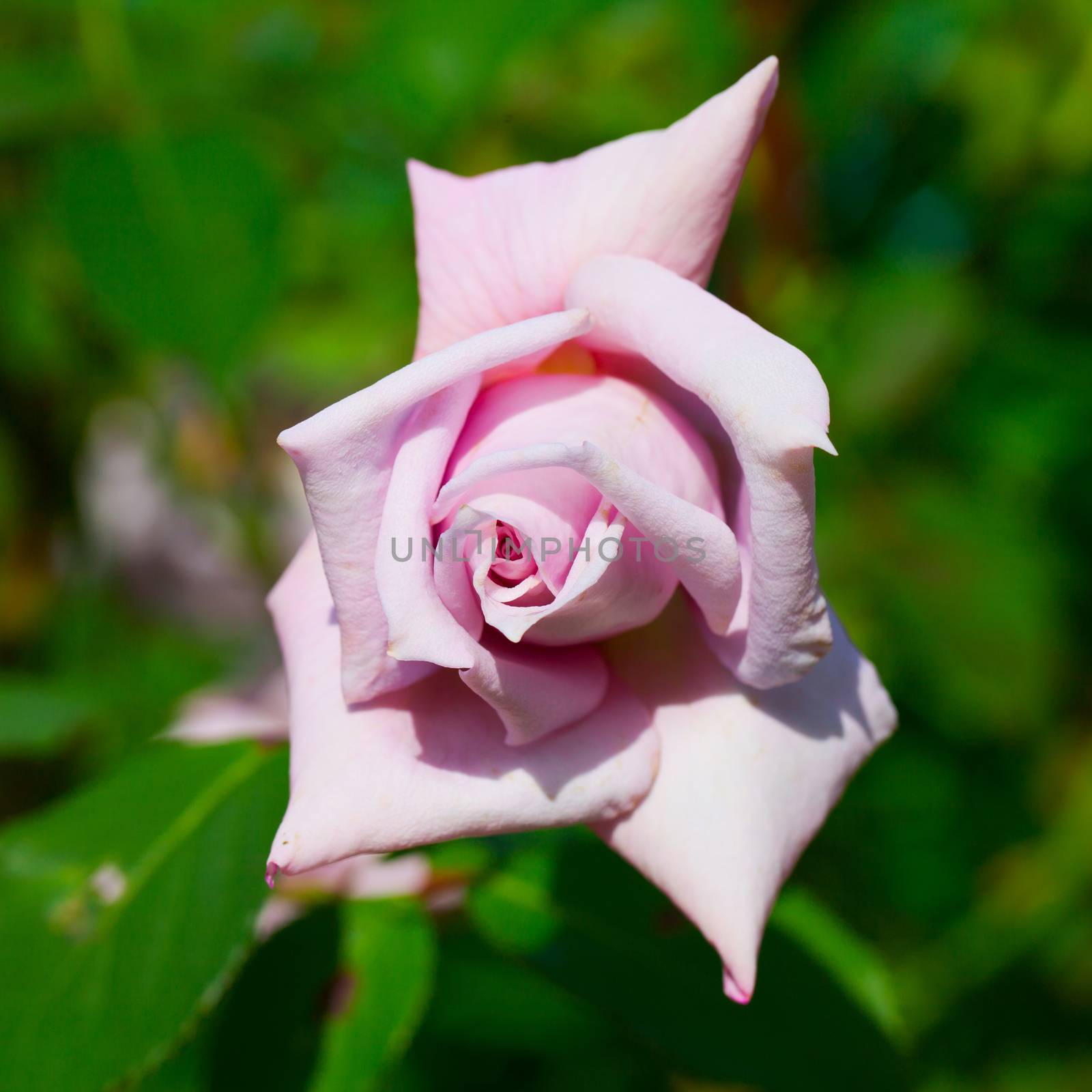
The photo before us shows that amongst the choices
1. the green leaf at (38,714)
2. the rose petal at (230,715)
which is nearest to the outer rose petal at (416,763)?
the rose petal at (230,715)

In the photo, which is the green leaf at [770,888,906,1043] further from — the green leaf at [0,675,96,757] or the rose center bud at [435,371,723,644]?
the green leaf at [0,675,96,757]

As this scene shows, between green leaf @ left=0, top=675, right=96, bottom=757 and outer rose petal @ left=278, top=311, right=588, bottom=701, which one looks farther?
green leaf @ left=0, top=675, right=96, bottom=757

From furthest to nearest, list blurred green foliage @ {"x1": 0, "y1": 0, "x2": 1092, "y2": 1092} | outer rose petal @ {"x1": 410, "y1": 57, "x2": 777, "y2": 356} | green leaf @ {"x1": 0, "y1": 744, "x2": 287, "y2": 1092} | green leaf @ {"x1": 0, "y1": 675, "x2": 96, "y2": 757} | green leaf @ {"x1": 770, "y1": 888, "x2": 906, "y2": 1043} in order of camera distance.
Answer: green leaf @ {"x1": 0, "y1": 675, "x2": 96, "y2": 757} < green leaf @ {"x1": 770, "y1": 888, "x2": 906, "y2": 1043} < blurred green foliage @ {"x1": 0, "y1": 0, "x2": 1092, "y2": 1092} < green leaf @ {"x1": 0, "y1": 744, "x2": 287, "y2": 1092} < outer rose petal @ {"x1": 410, "y1": 57, "x2": 777, "y2": 356}

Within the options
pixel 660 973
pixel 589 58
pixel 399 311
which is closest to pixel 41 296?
pixel 399 311

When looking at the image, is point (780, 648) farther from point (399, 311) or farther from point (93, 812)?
point (399, 311)

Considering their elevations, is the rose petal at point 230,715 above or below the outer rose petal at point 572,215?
below

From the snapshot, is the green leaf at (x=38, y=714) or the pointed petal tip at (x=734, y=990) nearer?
the pointed petal tip at (x=734, y=990)

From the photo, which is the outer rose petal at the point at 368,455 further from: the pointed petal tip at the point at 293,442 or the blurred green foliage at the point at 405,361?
the blurred green foliage at the point at 405,361

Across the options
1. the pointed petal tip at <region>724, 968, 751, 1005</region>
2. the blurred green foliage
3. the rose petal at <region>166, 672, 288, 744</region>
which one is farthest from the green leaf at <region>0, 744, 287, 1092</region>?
the pointed petal tip at <region>724, 968, 751, 1005</region>
